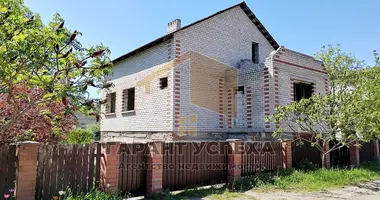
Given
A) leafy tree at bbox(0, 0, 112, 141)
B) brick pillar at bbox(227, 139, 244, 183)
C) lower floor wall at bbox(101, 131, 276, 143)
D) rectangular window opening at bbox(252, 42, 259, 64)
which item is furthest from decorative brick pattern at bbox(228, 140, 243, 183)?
rectangular window opening at bbox(252, 42, 259, 64)

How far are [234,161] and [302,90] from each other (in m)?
6.40

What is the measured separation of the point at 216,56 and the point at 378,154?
855cm

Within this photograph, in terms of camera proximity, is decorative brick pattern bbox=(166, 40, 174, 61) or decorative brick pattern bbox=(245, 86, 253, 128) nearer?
decorative brick pattern bbox=(166, 40, 174, 61)

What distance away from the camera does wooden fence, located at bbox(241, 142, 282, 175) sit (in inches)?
302

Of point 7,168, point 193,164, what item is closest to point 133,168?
point 193,164

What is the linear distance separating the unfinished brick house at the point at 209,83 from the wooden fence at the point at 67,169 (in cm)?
491

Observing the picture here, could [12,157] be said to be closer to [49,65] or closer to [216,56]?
[49,65]

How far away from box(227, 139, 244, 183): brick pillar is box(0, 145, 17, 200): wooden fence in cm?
478

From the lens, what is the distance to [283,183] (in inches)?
281

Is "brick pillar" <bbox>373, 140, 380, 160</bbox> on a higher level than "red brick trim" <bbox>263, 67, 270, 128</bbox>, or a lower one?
lower

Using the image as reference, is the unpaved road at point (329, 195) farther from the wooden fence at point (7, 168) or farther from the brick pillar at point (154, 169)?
the wooden fence at point (7, 168)

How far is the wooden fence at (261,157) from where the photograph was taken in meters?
7.66

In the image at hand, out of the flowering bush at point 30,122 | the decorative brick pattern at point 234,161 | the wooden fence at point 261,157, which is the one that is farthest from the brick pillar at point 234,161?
the flowering bush at point 30,122

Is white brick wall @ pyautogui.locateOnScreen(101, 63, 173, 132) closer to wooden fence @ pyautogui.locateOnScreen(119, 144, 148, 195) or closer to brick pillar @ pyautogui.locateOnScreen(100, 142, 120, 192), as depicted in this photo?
wooden fence @ pyautogui.locateOnScreen(119, 144, 148, 195)
